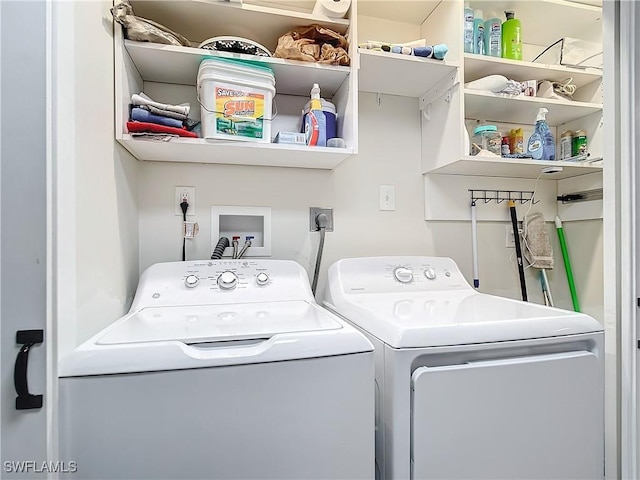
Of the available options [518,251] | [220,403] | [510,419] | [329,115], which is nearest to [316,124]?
[329,115]

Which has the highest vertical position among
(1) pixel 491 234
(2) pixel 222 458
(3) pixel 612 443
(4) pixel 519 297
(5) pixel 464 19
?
(5) pixel 464 19

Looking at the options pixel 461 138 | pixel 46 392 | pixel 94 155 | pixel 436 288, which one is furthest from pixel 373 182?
pixel 46 392

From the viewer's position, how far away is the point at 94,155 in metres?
0.89

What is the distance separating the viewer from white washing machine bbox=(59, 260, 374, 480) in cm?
65

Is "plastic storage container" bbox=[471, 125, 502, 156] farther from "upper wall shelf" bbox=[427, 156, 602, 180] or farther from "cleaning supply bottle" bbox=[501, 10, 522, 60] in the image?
"cleaning supply bottle" bbox=[501, 10, 522, 60]

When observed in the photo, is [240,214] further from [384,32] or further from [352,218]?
[384,32]

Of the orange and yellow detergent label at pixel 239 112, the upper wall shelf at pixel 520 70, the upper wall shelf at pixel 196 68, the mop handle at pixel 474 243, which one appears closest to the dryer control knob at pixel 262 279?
the orange and yellow detergent label at pixel 239 112

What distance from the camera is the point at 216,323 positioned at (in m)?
0.91

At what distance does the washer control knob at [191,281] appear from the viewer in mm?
1188

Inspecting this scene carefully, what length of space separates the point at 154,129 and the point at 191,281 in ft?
1.69

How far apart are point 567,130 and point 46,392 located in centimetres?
237

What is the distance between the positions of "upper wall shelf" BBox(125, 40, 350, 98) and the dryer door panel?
1.08 m

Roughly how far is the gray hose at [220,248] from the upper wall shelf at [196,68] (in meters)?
0.65

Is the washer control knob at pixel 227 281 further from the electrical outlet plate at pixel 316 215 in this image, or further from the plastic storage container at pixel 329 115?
the plastic storage container at pixel 329 115
